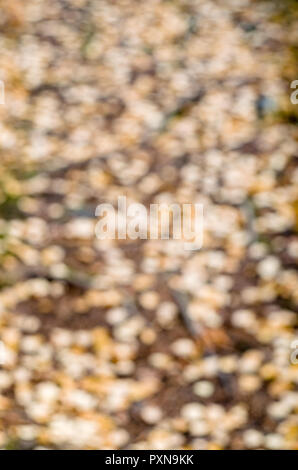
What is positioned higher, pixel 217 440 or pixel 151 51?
pixel 151 51

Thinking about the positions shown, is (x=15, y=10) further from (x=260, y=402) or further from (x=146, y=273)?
(x=260, y=402)

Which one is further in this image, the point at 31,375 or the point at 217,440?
the point at 31,375

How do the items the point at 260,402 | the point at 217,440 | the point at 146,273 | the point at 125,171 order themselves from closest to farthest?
the point at 217,440 < the point at 260,402 < the point at 146,273 < the point at 125,171

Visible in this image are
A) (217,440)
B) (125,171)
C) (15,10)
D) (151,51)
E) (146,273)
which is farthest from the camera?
(15,10)

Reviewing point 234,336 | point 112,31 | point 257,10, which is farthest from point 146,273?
point 257,10

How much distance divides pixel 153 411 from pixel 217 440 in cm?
38

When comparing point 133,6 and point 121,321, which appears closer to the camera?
point 121,321

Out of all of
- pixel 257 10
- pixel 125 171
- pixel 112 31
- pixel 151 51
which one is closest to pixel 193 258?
pixel 125 171

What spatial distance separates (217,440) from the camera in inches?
111

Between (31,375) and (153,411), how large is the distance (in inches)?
28.3

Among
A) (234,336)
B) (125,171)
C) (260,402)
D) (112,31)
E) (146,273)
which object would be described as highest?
(112,31)

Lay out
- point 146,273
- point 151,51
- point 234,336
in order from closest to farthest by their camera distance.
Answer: point 234,336, point 146,273, point 151,51

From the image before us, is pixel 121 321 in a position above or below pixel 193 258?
below

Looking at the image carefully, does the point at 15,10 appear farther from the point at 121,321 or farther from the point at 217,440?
the point at 217,440
